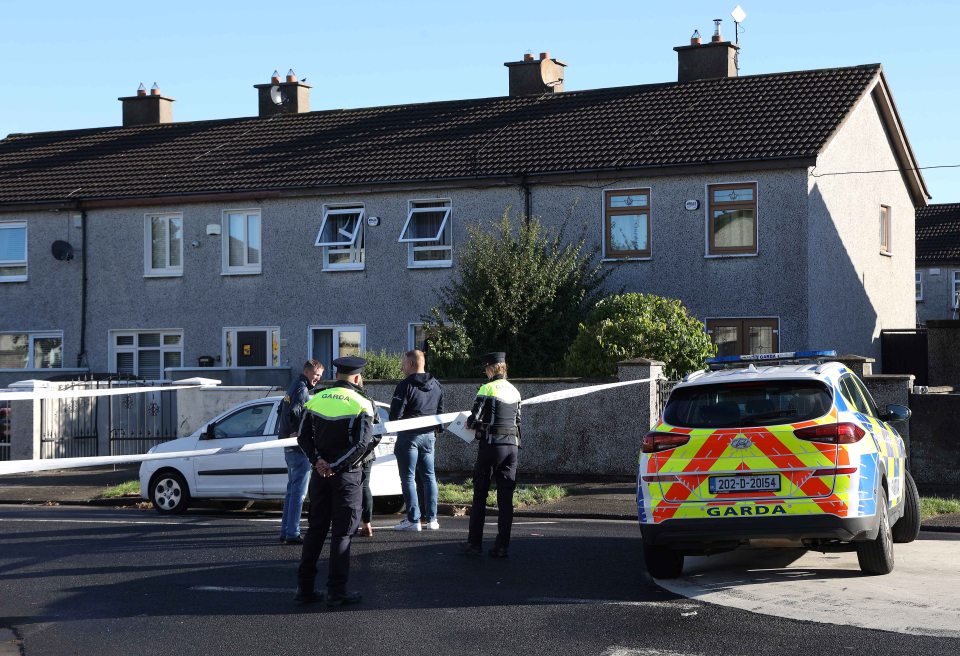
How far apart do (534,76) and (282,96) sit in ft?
22.1

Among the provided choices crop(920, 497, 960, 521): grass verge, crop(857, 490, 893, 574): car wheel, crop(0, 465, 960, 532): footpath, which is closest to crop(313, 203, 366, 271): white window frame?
crop(0, 465, 960, 532): footpath

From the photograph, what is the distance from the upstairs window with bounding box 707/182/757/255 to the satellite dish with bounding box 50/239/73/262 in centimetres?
1462

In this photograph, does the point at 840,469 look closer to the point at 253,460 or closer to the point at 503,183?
the point at 253,460

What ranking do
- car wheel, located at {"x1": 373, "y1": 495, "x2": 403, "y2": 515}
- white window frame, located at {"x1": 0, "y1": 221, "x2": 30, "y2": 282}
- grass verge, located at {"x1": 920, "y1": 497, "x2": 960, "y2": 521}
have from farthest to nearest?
white window frame, located at {"x1": 0, "y1": 221, "x2": 30, "y2": 282} → car wheel, located at {"x1": 373, "y1": 495, "x2": 403, "y2": 515} → grass verge, located at {"x1": 920, "y1": 497, "x2": 960, "y2": 521}

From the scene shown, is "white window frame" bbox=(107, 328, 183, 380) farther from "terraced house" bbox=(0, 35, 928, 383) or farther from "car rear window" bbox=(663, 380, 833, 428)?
"car rear window" bbox=(663, 380, 833, 428)

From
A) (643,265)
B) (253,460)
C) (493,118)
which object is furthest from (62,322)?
(253,460)

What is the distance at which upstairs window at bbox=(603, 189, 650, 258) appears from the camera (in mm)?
25734

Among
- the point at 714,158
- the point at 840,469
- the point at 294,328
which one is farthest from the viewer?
the point at 294,328

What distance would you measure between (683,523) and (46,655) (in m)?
4.40

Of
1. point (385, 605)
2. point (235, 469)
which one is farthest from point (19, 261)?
point (385, 605)

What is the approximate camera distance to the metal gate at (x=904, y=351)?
28.2m

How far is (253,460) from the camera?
1559 cm

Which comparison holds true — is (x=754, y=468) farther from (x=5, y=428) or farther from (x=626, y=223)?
(x=5, y=428)

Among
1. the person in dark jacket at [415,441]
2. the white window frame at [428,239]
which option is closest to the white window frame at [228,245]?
the white window frame at [428,239]
